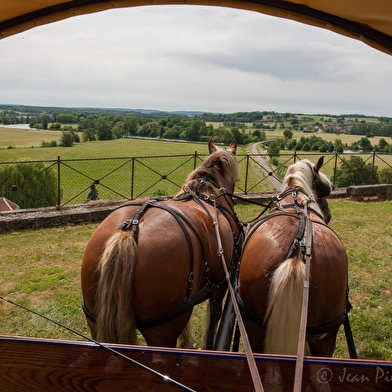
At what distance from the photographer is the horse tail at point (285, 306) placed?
7.13ft

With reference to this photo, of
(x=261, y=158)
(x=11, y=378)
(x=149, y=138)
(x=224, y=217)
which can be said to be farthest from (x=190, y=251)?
(x=149, y=138)

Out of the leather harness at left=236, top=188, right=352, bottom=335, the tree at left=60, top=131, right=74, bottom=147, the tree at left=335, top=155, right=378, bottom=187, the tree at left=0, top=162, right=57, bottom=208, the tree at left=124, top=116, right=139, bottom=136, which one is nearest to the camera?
the leather harness at left=236, top=188, right=352, bottom=335

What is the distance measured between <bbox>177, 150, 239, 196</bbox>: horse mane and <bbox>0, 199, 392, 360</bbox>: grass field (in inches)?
81.7

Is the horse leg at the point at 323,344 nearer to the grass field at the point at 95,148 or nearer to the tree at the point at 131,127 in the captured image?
the grass field at the point at 95,148

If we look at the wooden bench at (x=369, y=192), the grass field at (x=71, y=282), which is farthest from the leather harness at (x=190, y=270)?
the wooden bench at (x=369, y=192)

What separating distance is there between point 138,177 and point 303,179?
1079 inches

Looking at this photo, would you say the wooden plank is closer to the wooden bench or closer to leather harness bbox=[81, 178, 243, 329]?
leather harness bbox=[81, 178, 243, 329]

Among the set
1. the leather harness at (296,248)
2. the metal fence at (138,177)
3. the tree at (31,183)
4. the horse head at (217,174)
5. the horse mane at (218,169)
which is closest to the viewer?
the leather harness at (296,248)

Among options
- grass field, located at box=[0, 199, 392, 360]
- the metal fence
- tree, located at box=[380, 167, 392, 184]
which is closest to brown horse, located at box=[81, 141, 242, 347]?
grass field, located at box=[0, 199, 392, 360]

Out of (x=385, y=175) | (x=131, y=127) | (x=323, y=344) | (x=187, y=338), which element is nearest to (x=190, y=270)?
(x=323, y=344)

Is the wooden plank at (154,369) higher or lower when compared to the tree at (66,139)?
lower

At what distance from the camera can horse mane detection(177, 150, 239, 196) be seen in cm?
405

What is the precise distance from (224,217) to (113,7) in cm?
215

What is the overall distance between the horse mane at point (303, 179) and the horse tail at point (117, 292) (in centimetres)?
202
